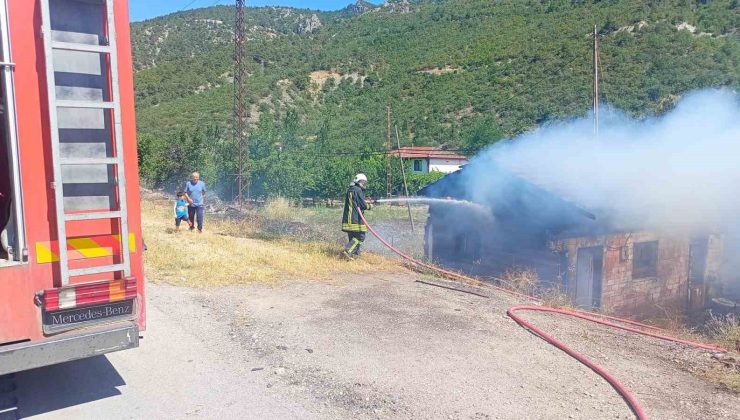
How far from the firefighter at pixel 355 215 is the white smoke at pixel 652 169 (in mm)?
4639

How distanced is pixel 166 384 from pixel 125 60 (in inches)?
109

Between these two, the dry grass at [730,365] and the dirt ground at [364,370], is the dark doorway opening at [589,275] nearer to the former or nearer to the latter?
the dry grass at [730,365]

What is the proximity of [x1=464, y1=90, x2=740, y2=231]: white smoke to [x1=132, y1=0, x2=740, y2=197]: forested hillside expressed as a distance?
15.5m

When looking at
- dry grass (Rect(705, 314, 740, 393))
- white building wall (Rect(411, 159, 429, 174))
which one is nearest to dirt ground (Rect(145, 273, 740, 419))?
dry grass (Rect(705, 314, 740, 393))

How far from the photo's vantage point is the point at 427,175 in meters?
39.9

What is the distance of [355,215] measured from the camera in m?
10.1

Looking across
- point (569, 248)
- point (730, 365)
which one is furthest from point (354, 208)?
point (730, 365)

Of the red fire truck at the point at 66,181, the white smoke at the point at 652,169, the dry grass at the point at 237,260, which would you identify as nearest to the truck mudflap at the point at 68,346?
the red fire truck at the point at 66,181

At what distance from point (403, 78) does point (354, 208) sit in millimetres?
50640

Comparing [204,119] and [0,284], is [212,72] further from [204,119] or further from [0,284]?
[0,284]

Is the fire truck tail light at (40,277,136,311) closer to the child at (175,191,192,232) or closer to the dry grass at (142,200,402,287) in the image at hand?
the dry grass at (142,200,402,287)

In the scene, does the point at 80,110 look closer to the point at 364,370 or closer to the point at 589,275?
the point at 364,370

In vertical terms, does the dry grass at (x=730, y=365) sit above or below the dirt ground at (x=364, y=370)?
below

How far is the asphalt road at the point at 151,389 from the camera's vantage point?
163 inches
